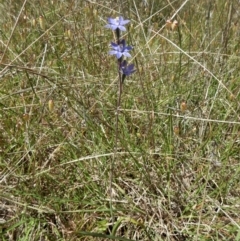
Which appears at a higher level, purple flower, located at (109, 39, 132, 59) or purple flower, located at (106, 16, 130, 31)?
purple flower, located at (106, 16, 130, 31)

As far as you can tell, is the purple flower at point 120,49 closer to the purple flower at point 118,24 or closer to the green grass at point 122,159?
the purple flower at point 118,24

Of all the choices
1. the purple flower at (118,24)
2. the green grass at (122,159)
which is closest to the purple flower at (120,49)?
the purple flower at (118,24)

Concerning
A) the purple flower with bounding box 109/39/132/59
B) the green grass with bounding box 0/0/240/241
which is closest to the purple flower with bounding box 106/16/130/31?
the purple flower with bounding box 109/39/132/59

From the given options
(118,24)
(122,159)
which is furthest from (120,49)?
(122,159)

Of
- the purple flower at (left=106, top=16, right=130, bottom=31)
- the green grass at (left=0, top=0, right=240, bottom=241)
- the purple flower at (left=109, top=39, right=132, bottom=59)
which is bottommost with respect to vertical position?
the green grass at (left=0, top=0, right=240, bottom=241)

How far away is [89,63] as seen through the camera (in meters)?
1.36

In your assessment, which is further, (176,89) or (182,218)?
(176,89)

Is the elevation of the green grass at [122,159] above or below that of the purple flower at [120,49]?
below

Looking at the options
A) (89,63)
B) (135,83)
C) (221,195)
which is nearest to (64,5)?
(89,63)

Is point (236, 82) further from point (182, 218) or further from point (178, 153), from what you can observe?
point (182, 218)

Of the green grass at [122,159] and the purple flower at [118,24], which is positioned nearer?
the purple flower at [118,24]

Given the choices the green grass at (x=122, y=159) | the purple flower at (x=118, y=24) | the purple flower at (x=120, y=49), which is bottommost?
the green grass at (x=122, y=159)

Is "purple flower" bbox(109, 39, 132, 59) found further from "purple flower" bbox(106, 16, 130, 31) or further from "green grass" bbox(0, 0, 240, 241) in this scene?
"green grass" bbox(0, 0, 240, 241)

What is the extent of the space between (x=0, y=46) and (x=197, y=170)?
2.90 ft
